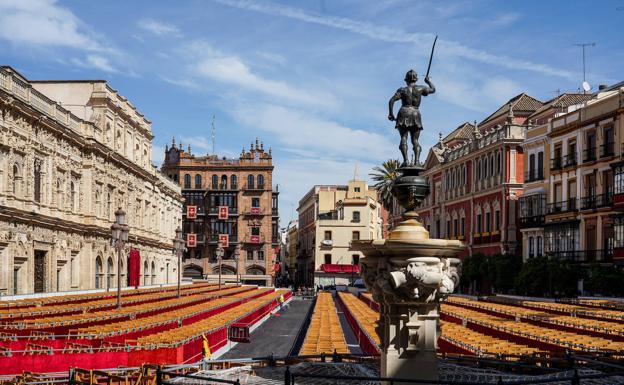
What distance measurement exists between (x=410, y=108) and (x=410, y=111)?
0.06m

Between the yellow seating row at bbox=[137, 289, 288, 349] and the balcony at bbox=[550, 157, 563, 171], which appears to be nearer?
the yellow seating row at bbox=[137, 289, 288, 349]

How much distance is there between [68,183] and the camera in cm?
4916

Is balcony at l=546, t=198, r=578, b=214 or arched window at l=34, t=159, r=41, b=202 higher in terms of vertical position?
arched window at l=34, t=159, r=41, b=202

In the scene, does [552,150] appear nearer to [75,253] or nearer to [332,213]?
[75,253]

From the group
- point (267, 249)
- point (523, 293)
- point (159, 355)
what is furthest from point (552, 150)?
point (267, 249)

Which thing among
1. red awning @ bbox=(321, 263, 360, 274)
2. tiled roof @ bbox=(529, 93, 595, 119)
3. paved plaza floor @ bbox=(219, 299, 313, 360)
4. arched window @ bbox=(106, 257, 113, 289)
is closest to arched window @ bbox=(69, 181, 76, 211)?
arched window @ bbox=(106, 257, 113, 289)

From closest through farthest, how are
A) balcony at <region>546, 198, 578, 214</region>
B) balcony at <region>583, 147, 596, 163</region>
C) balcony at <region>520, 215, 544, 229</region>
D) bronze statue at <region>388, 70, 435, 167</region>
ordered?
bronze statue at <region>388, 70, 435, 167</region>
balcony at <region>583, 147, 596, 163</region>
balcony at <region>546, 198, 578, 214</region>
balcony at <region>520, 215, 544, 229</region>

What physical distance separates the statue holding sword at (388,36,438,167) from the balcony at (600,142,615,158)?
126 feet

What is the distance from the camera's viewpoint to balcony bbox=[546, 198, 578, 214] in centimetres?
4875

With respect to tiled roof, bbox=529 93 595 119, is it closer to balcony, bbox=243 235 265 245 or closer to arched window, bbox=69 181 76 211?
arched window, bbox=69 181 76 211

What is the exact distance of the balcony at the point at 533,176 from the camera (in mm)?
54031

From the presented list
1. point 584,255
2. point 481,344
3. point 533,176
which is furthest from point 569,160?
point 481,344

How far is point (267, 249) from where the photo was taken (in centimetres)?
9944

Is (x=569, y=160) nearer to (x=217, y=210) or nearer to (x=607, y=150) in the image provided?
(x=607, y=150)
